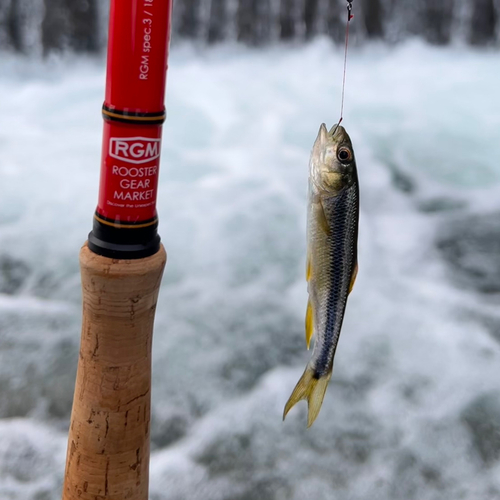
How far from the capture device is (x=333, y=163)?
121 centimetres

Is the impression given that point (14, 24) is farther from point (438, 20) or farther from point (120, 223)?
point (120, 223)

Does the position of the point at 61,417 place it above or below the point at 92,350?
below

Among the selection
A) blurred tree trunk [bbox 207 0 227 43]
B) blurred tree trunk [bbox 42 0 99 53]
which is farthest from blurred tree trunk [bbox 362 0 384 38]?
blurred tree trunk [bbox 42 0 99 53]

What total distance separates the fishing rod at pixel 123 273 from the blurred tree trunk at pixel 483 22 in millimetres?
5577

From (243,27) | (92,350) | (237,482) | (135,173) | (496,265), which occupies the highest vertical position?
(243,27)

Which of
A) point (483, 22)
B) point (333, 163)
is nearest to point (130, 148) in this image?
point (333, 163)

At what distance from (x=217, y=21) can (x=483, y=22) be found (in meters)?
2.29

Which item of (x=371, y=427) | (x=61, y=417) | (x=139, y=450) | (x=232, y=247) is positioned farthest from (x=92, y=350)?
(x=232, y=247)

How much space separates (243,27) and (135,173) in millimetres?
4900

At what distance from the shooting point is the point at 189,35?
583 centimetres

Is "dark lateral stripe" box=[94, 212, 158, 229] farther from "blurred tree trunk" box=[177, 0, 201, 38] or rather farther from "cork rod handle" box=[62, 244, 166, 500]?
"blurred tree trunk" box=[177, 0, 201, 38]

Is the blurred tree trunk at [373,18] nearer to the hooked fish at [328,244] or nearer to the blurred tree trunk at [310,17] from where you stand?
the blurred tree trunk at [310,17]

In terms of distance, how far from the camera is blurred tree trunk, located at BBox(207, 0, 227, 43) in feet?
19.3

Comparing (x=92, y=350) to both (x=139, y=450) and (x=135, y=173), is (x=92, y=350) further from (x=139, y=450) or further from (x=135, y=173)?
(x=135, y=173)
